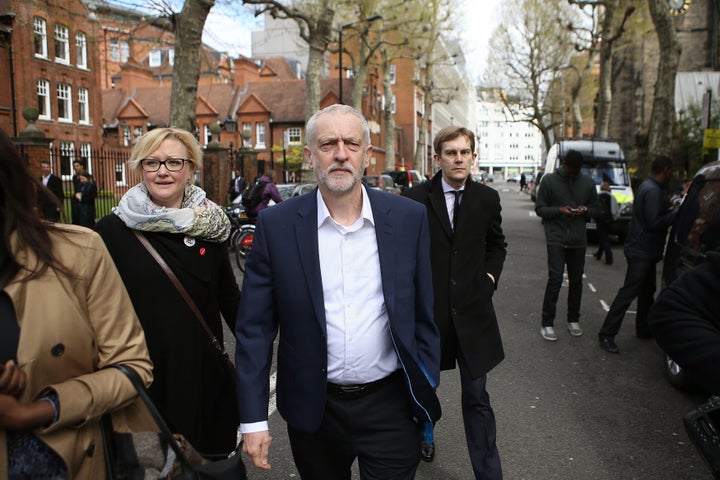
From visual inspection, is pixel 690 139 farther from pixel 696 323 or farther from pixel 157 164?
pixel 157 164

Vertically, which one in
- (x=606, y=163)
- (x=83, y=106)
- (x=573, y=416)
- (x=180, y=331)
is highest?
(x=83, y=106)

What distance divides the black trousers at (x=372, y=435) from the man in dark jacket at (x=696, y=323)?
0.96 m

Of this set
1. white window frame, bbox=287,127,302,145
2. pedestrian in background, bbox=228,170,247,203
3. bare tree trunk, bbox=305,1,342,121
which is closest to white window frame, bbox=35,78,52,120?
pedestrian in background, bbox=228,170,247,203

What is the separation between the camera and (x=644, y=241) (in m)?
6.57

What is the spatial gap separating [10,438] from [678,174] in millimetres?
22292

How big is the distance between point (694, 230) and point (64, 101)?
1526 inches

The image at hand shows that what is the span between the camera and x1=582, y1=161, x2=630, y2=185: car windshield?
18277mm

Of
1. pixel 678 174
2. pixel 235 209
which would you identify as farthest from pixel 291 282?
pixel 678 174

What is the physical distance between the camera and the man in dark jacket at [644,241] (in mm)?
6434

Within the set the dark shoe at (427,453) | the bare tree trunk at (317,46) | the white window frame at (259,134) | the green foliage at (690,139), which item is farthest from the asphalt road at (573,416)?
Result: the white window frame at (259,134)

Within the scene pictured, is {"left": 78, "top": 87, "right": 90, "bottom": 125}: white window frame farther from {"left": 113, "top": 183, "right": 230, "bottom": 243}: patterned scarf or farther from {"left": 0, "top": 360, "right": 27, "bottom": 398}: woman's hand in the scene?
{"left": 0, "top": 360, "right": 27, "bottom": 398}: woman's hand

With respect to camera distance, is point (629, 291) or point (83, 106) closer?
point (629, 291)

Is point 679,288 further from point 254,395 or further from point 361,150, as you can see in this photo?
point 254,395

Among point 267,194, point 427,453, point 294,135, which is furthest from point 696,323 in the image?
point 294,135
